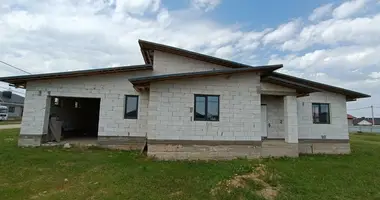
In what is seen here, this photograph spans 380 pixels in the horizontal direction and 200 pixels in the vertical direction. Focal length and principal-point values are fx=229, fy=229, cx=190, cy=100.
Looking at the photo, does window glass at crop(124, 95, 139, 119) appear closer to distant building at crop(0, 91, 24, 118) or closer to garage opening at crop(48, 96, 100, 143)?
garage opening at crop(48, 96, 100, 143)

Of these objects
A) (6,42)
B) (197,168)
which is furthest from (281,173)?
(6,42)

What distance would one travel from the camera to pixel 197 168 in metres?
8.07

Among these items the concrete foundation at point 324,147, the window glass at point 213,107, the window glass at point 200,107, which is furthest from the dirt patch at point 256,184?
the concrete foundation at point 324,147

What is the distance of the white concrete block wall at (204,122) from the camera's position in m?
9.50

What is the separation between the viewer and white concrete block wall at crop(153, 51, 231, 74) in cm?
1240

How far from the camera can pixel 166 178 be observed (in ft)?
22.8

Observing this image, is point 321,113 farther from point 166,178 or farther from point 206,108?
point 166,178

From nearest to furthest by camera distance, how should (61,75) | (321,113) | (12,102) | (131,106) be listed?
(61,75) < (131,106) < (321,113) < (12,102)

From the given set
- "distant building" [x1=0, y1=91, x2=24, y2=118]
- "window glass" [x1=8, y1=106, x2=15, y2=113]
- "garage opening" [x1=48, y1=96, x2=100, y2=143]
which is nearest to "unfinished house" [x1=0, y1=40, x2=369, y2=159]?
"garage opening" [x1=48, y1=96, x2=100, y2=143]

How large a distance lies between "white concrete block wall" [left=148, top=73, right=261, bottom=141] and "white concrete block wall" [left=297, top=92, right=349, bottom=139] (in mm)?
4218

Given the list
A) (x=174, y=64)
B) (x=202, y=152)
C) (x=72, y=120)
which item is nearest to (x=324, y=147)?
(x=202, y=152)

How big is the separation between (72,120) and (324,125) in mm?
16263

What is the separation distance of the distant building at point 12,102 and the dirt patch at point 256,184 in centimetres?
5056

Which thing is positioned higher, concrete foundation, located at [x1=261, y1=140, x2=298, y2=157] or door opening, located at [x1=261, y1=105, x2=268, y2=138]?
door opening, located at [x1=261, y1=105, x2=268, y2=138]
